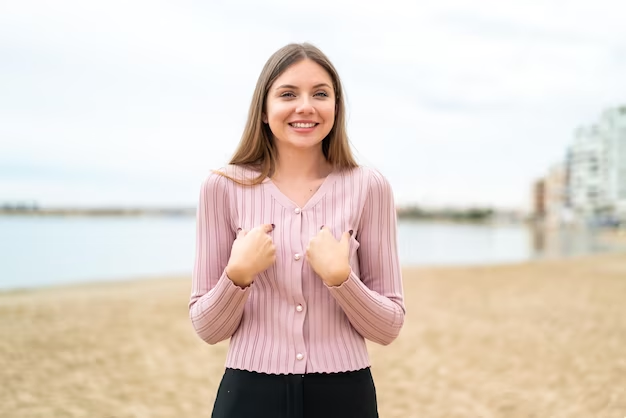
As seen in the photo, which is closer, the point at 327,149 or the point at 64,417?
the point at 327,149

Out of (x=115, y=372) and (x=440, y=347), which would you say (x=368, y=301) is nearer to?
(x=115, y=372)

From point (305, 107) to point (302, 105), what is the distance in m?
0.01

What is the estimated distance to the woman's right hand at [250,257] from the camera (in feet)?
4.75

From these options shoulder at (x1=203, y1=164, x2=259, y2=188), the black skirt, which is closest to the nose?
shoulder at (x1=203, y1=164, x2=259, y2=188)

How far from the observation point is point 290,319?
1.53 meters

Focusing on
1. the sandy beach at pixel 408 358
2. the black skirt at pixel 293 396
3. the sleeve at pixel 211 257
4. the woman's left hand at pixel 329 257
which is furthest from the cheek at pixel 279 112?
the sandy beach at pixel 408 358

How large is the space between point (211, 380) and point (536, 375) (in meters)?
3.00

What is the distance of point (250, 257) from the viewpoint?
4.75ft

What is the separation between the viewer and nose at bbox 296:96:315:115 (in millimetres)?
1559

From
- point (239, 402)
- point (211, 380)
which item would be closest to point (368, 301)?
point (239, 402)

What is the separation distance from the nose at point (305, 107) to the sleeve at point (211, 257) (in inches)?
10.6

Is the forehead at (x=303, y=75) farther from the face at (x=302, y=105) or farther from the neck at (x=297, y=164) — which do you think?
the neck at (x=297, y=164)

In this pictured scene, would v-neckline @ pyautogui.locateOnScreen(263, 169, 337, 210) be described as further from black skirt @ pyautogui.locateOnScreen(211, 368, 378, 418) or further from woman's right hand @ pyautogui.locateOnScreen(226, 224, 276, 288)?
black skirt @ pyautogui.locateOnScreen(211, 368, 378, 418)

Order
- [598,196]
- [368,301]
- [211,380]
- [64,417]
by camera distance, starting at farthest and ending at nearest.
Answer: [598,196], [211,380], [64,417], [368,301]
